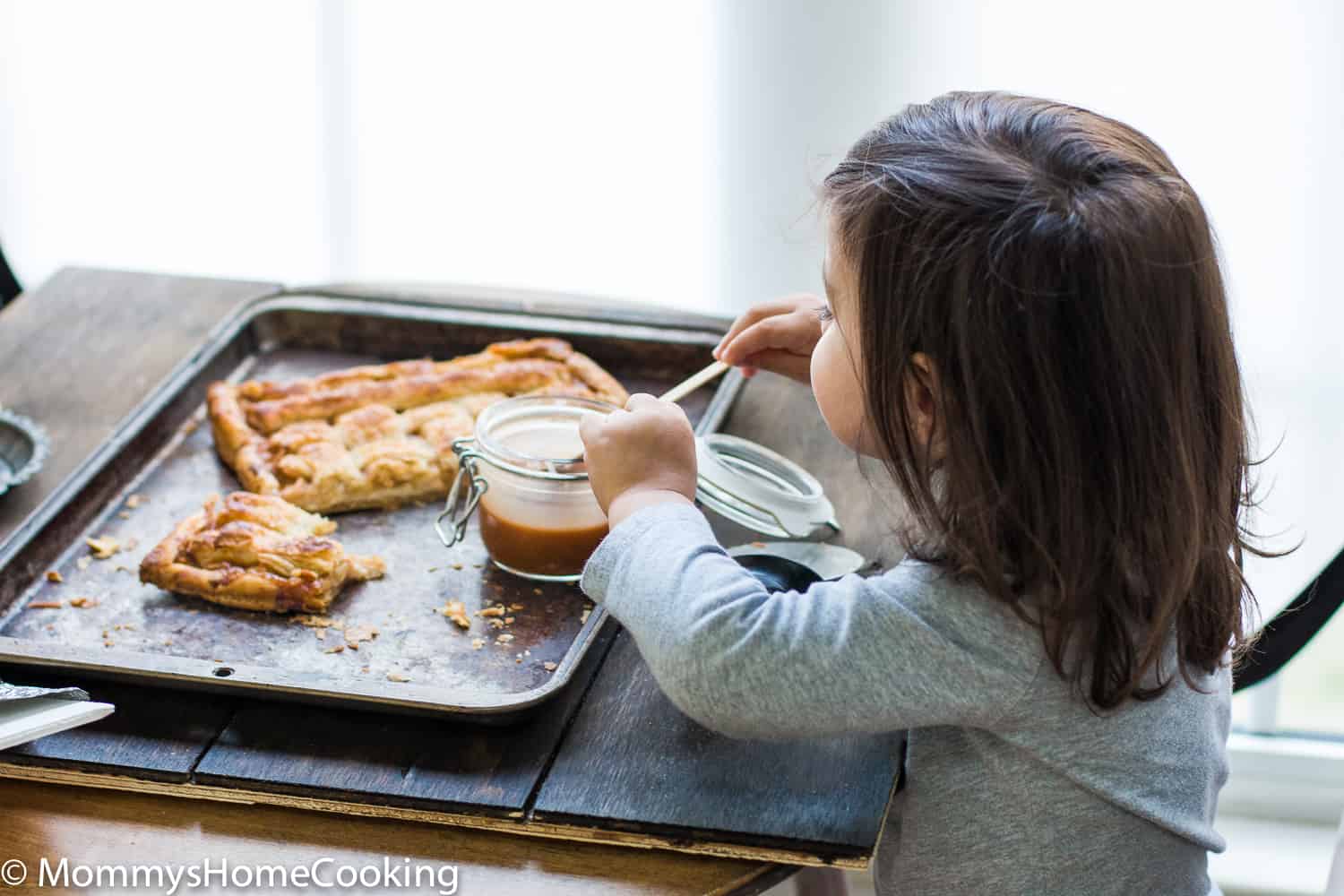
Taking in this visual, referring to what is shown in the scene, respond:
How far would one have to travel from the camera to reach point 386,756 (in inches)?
39.9

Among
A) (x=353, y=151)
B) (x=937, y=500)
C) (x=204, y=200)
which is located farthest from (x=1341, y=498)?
(x=204, y=200)

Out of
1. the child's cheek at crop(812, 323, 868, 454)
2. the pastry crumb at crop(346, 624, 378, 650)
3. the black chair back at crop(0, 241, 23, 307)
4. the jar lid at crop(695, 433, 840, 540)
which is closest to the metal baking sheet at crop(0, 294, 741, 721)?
the pastry crumb at crop(346, 624, 378, 650)

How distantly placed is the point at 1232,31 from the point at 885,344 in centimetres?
122

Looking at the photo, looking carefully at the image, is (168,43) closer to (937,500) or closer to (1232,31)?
(1232,31)

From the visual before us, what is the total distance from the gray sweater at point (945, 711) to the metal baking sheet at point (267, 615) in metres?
0.13

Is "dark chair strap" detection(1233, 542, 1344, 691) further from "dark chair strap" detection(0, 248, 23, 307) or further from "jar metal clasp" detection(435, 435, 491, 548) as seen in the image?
"dark chair strap" detection(0, 248, 23, 307)

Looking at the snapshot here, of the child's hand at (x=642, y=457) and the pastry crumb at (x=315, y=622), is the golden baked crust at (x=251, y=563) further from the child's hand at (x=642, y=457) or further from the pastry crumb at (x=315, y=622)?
the child's hand at (x=642, y=457)

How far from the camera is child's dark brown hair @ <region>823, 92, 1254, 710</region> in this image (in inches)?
35.3

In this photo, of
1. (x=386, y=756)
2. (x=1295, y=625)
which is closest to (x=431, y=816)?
(x=386, y=756)

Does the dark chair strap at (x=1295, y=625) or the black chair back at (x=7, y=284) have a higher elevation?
the black chair back at (x=7, y=284)

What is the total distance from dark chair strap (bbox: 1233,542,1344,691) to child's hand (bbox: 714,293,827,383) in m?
0.52

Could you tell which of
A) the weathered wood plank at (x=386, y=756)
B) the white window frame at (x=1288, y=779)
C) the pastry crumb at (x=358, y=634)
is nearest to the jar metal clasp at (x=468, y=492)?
the pastry crumb at (x=358, y=634)

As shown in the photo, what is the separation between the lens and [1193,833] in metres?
1.04

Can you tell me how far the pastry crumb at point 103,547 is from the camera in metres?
1.27
